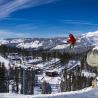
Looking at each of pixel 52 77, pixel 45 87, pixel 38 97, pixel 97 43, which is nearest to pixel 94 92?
pixel 38 97

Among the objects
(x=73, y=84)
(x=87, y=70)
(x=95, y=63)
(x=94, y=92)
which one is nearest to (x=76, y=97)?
(x=94, y=92)

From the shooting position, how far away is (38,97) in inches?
601

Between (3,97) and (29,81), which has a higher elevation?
(3,97)

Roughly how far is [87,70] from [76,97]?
130 m

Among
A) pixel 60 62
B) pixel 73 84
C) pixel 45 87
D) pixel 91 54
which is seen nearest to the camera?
pixel 91 54

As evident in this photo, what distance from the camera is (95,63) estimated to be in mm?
19297

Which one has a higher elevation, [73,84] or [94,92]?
[94,92]

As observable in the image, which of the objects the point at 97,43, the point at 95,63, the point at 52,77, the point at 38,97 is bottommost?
the point at 52,77

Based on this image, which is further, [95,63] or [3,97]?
[95,63]

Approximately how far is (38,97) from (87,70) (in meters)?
130

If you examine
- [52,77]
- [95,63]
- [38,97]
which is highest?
[95,63]

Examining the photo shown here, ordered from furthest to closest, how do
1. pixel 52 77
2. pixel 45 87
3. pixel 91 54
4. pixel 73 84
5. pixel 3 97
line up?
pixel 52 77 < pixel 73 84 < pixel 45 87 < pixel 91 54 < pixel 3 97

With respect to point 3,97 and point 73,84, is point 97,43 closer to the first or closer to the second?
point 3,97

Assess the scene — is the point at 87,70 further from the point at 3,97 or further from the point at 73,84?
the point at 3,97
